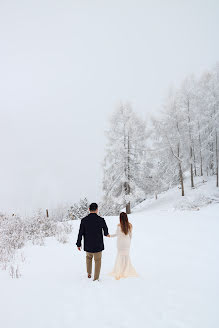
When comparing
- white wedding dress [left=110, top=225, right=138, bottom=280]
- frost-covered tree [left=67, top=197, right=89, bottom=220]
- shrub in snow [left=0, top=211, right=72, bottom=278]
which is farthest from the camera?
frost-covered tree [left=67, top=197, right=89, bottom=220]

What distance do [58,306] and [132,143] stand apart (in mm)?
18484

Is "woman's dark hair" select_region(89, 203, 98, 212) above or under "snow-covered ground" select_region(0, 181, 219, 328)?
above

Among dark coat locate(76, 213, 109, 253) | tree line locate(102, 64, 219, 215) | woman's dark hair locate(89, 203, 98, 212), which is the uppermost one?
tree line locate(102, 64, 219, 215)

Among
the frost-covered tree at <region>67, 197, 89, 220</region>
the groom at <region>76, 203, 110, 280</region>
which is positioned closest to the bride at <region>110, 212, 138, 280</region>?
the groom at <region>76, 203, 110, 280</region>

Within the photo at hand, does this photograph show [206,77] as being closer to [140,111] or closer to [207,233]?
[140,111]

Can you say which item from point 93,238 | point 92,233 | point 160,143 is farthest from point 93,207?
point 160,143

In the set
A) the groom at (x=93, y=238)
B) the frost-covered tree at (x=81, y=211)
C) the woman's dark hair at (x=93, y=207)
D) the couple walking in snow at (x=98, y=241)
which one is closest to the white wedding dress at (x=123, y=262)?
the couple walking in snow at (x=98, y=241)

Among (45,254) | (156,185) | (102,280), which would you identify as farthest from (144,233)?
(156,185)

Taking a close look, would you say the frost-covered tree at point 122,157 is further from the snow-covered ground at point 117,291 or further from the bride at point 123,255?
the bride at point 123,255

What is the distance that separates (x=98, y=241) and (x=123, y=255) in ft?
3.11

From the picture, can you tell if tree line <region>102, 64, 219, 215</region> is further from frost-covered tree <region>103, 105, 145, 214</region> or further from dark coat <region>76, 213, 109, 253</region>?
dark coat <region>76, 213, 109, 253</region>

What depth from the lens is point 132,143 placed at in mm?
21672

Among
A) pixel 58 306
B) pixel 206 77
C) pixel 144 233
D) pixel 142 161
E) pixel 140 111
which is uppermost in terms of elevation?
pixel 206 77

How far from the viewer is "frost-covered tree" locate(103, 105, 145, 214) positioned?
21109mm
